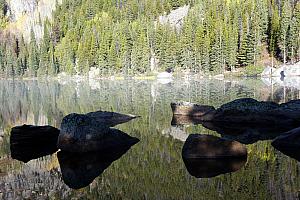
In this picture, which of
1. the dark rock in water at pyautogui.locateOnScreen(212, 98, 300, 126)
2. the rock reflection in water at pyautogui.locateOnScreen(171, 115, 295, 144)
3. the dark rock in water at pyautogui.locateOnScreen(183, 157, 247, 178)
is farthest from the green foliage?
the dark rock in water at pyautogui.locateOnScreen(183, 157, 247, 178)

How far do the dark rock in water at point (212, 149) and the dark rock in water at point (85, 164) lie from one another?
3.42 m

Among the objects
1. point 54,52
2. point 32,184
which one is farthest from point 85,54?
point 32,184

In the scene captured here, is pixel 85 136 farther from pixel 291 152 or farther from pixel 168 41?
pixel 168 41

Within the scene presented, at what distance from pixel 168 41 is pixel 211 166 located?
373 ft

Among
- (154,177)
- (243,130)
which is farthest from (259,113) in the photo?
(154,177)

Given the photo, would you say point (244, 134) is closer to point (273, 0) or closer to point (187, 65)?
point (187, 65)

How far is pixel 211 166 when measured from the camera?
14.0 m

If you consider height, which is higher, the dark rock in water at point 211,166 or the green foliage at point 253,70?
the green foliage at point 253,70

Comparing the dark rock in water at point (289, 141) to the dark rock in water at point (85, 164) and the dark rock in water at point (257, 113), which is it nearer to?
the dark rock in water at point (257, 113)

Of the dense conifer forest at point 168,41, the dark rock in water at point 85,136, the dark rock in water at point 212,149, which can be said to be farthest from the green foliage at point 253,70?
the dark rock in water at point 212,149

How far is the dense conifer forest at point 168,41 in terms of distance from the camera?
10575cm

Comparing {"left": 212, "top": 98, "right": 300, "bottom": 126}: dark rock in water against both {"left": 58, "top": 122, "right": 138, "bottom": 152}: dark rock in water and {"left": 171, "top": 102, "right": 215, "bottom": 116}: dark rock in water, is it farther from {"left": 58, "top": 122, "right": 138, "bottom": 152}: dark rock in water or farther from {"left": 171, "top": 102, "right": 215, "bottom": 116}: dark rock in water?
{"left": 58, "top": 122, "right": 138, "bottom": 152}: dark rock in water

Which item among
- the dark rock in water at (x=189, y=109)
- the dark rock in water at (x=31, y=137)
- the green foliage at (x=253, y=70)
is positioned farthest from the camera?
the green foliage at (x=253, y=70)

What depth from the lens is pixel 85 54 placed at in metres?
144
